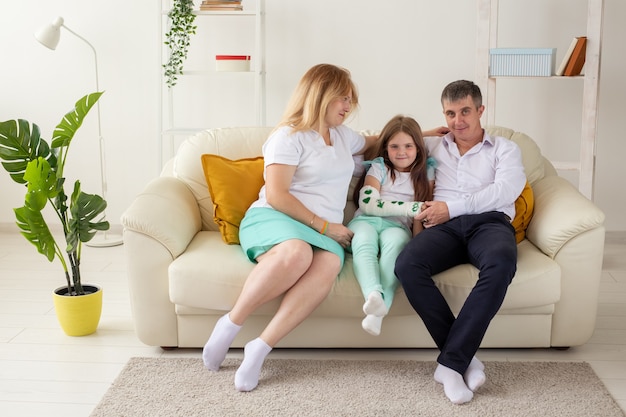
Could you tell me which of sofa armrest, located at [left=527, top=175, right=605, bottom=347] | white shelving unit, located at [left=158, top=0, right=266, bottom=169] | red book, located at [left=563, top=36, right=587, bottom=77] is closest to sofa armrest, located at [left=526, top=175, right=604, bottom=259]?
sofa armrest, located at [left=527, top=175, right=605, bottom=347]

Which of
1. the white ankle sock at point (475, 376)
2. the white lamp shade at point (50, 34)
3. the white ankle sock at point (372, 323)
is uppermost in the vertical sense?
the white lamp shade at point (50, 34)

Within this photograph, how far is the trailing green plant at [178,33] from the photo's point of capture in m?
4.36

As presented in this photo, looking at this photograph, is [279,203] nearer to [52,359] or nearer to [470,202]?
[470,202]

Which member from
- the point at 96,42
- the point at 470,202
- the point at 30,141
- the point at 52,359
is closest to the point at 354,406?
the point at 470,202

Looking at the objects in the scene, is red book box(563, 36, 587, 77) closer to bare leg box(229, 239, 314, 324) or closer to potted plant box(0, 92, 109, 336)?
bare leg box(229, 239, 314, 324)

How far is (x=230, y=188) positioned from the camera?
3100mm

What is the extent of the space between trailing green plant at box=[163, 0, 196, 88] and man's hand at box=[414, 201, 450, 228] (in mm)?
1982

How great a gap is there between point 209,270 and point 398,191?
2.63ft

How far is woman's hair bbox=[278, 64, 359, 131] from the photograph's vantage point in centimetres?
291

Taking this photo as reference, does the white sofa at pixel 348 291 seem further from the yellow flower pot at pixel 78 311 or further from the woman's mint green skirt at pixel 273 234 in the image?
the yellow flower pot at pixel 78 311

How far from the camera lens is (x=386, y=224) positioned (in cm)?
300

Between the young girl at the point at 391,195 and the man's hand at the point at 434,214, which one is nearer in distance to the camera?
the young girl at the point at 391,195

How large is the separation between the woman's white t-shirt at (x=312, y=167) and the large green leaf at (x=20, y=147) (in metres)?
0.87

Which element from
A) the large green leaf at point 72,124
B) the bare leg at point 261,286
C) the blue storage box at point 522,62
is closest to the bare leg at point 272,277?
the bare leg at point 261,286
